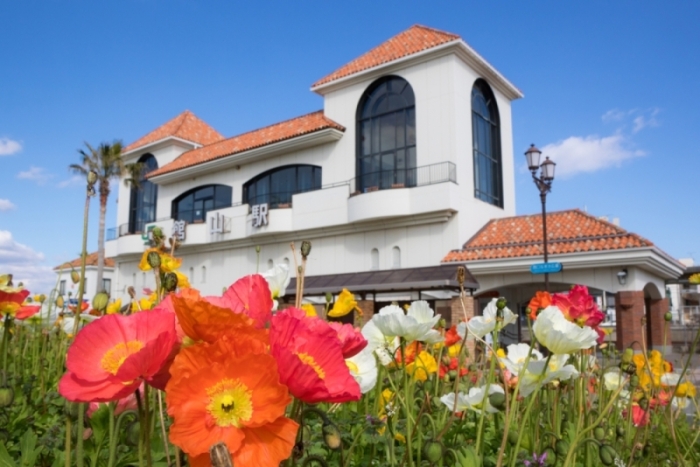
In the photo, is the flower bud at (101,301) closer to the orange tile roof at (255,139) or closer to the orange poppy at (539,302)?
the orange poppy at (539,302)

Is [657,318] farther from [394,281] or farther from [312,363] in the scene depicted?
[312,363]

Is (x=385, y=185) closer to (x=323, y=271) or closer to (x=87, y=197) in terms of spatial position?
(x=323, y=271)

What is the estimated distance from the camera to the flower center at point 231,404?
0.64 meters

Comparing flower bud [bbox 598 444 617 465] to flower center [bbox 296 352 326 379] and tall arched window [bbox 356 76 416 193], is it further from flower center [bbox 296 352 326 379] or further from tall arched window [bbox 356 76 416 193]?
tall arched window [bbox 356 76 416 193]

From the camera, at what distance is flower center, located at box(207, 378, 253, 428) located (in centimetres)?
64

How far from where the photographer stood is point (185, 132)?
28.7 meters

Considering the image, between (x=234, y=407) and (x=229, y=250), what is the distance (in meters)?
23.8

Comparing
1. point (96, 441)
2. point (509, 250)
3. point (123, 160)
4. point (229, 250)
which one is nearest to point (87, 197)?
point (96, 441)

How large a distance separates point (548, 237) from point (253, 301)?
17.4 metres

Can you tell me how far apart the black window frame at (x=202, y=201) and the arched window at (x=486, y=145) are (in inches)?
414

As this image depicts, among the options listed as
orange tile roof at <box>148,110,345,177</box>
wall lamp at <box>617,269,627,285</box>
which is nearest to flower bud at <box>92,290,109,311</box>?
wall lamp at <box>617,269,627,285</box>

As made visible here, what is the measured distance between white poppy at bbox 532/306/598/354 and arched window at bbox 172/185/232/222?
77.9ft

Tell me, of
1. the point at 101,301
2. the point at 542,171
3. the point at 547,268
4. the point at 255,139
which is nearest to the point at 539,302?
the point at 101,301

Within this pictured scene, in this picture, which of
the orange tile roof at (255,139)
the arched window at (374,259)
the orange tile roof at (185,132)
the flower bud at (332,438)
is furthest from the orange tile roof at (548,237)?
the orange tile roof at (185,132)
